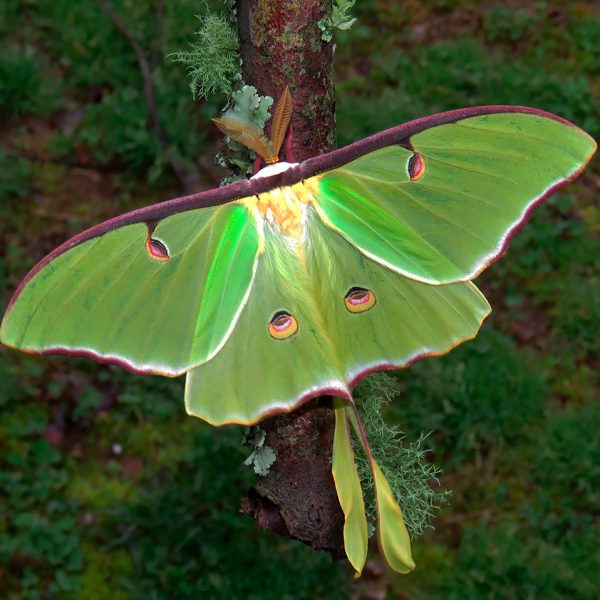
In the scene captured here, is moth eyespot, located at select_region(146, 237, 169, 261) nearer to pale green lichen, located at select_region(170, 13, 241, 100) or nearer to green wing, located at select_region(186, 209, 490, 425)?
green wing, located at select_region(186, 209, 490, 425)

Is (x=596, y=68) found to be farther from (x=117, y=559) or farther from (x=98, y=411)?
(x=117, y=559)

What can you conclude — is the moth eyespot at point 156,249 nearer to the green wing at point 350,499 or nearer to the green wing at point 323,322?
the green wing at point 323,322

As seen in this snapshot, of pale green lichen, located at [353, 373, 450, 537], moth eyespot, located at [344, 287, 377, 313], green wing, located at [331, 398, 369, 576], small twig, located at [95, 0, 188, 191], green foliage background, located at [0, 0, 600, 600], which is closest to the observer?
green wing, located at [331, 398, 369, 576]

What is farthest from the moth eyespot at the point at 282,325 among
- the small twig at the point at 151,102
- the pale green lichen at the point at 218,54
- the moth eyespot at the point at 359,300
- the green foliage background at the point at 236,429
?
the small twig at the point at 151,102

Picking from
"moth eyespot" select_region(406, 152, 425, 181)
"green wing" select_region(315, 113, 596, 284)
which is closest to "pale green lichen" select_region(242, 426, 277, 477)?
"green wing" select_region(315, 113, 596, 284)

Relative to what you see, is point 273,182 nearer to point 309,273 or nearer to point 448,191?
point 309,273
